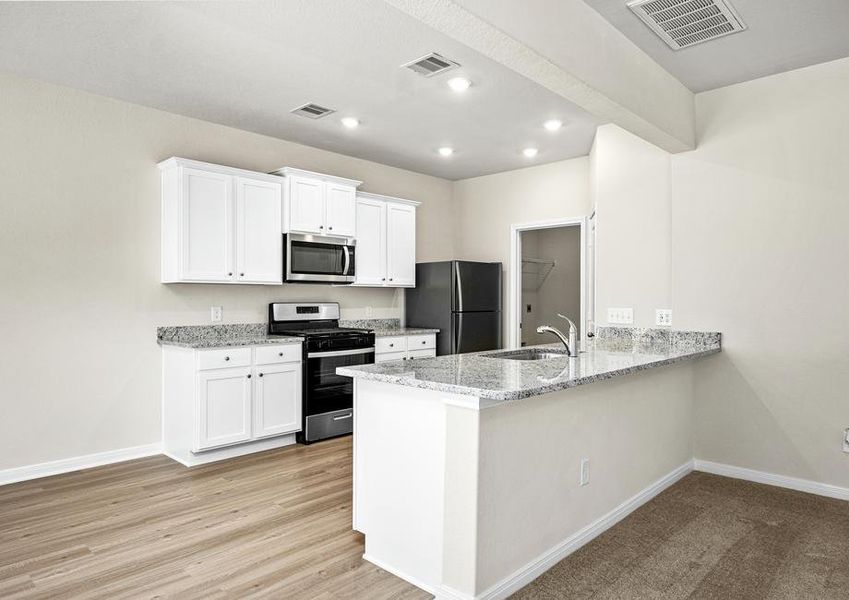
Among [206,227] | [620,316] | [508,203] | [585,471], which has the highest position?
[508,203]

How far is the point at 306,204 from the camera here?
457cm

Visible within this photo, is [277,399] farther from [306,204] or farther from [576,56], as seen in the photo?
[576,56]

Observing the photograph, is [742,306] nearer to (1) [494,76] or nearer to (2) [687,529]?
(2) [687,529]

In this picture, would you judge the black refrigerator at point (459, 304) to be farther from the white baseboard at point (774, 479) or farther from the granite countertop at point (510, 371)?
the white baseboard at point (774, 479)

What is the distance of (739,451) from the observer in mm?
3580

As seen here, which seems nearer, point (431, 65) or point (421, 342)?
point (431, 65)

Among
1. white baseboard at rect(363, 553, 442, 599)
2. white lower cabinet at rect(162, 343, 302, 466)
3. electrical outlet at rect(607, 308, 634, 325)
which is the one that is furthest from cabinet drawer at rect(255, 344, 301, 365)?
electrical outlet at rect(607, 308, 634, 325)

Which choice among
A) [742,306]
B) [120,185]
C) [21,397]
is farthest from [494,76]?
[21,397]

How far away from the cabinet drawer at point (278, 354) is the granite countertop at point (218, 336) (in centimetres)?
4

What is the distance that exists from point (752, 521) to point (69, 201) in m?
4.57

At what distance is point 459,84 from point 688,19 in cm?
134

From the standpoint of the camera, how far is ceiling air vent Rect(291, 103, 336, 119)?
12.8ft

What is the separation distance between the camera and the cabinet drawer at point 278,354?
4102 mm

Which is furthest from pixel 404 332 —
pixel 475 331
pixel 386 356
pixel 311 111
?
pixel 311 111
